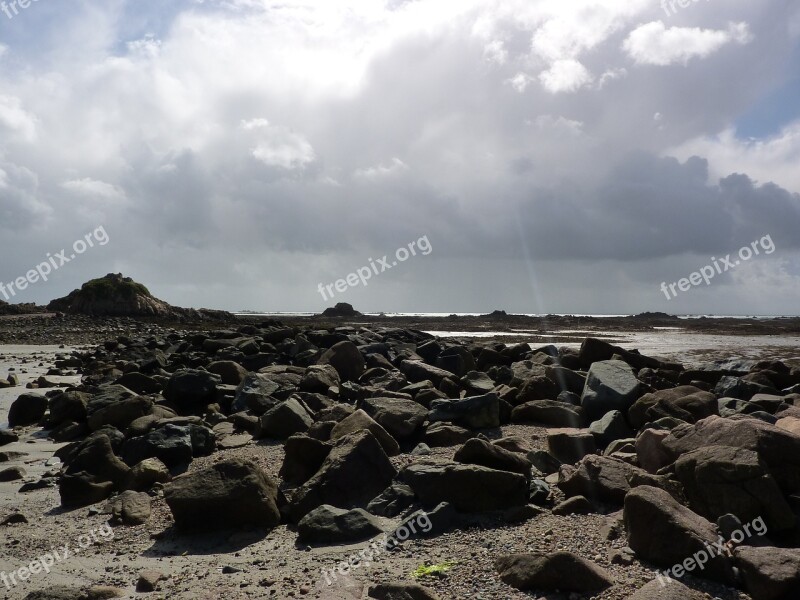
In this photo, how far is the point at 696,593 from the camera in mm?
4195

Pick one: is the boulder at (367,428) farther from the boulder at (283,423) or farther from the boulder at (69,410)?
the boulder at (69,410)

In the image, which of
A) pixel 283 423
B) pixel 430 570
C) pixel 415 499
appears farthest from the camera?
pixel 283 423

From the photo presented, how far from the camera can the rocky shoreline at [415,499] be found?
460 cm

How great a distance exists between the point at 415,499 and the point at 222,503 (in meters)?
1.88

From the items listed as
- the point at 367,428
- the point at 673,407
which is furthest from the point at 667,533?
the point at 673,407

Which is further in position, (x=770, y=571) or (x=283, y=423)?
(x=283, y=423)

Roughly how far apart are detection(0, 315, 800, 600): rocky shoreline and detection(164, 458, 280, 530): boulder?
0.06 ft

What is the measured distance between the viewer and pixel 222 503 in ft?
19.7

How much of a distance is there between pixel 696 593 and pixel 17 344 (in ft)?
111

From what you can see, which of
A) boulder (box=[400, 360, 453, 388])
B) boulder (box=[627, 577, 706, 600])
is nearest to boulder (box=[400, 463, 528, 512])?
boulder (box=[627, 577, 706, 600])

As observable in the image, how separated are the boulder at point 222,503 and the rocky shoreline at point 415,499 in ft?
0.06

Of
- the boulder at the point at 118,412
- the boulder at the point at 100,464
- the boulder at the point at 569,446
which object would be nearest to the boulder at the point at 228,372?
→ the boulder at the point at 118,412

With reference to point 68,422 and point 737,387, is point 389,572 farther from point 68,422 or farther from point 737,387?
point 737,387

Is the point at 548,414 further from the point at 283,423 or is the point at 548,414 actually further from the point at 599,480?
the point at 599,480
